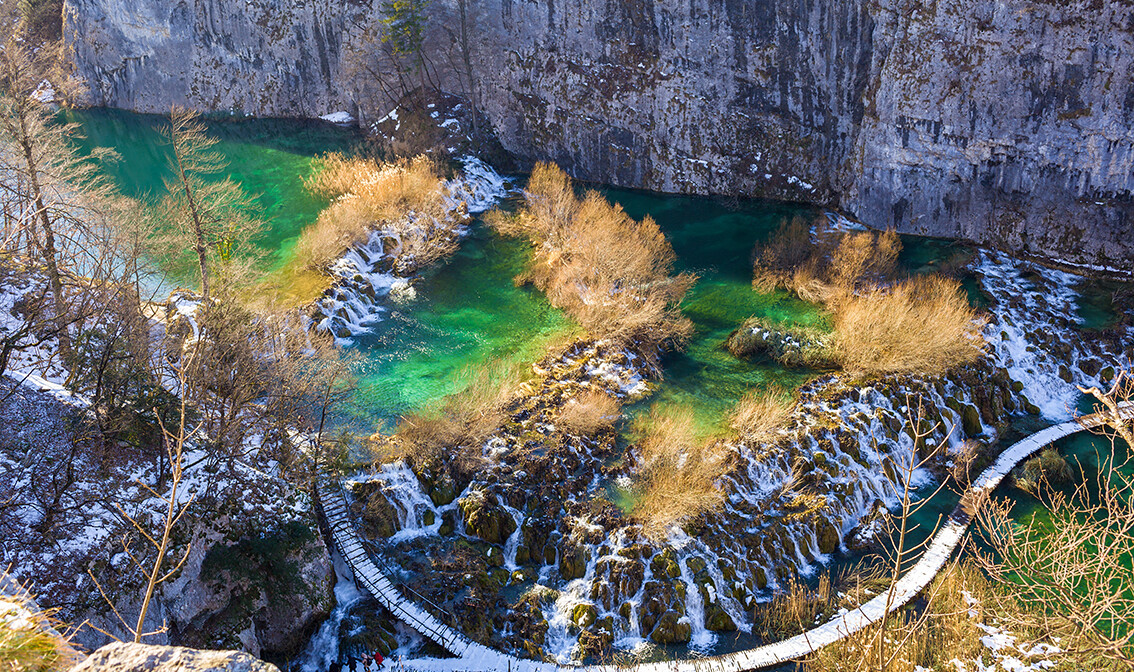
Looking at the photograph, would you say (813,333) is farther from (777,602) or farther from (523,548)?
(523,548)

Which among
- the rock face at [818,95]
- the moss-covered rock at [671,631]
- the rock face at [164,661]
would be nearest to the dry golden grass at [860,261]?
the rock face at [818,95]

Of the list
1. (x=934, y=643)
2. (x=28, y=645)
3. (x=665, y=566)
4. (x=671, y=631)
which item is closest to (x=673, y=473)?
(x=665, y=566)

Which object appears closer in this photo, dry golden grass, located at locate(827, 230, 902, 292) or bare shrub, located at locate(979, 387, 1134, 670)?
bare shrub, located at locate(979, 387, 1134, 670)

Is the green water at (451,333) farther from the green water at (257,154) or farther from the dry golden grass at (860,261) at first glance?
the dry golden grass at (860,261)

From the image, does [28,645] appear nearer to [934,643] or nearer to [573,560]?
[573,560]

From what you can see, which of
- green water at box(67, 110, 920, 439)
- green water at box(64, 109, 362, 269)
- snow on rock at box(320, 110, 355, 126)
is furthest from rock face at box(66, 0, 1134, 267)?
green water at box(64, 109, 362, 269)

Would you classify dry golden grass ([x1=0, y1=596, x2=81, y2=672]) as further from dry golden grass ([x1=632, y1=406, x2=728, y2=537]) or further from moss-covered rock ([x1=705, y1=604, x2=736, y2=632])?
dry golden grass ([x1=632, y1=406, x2=728, y2=537])
